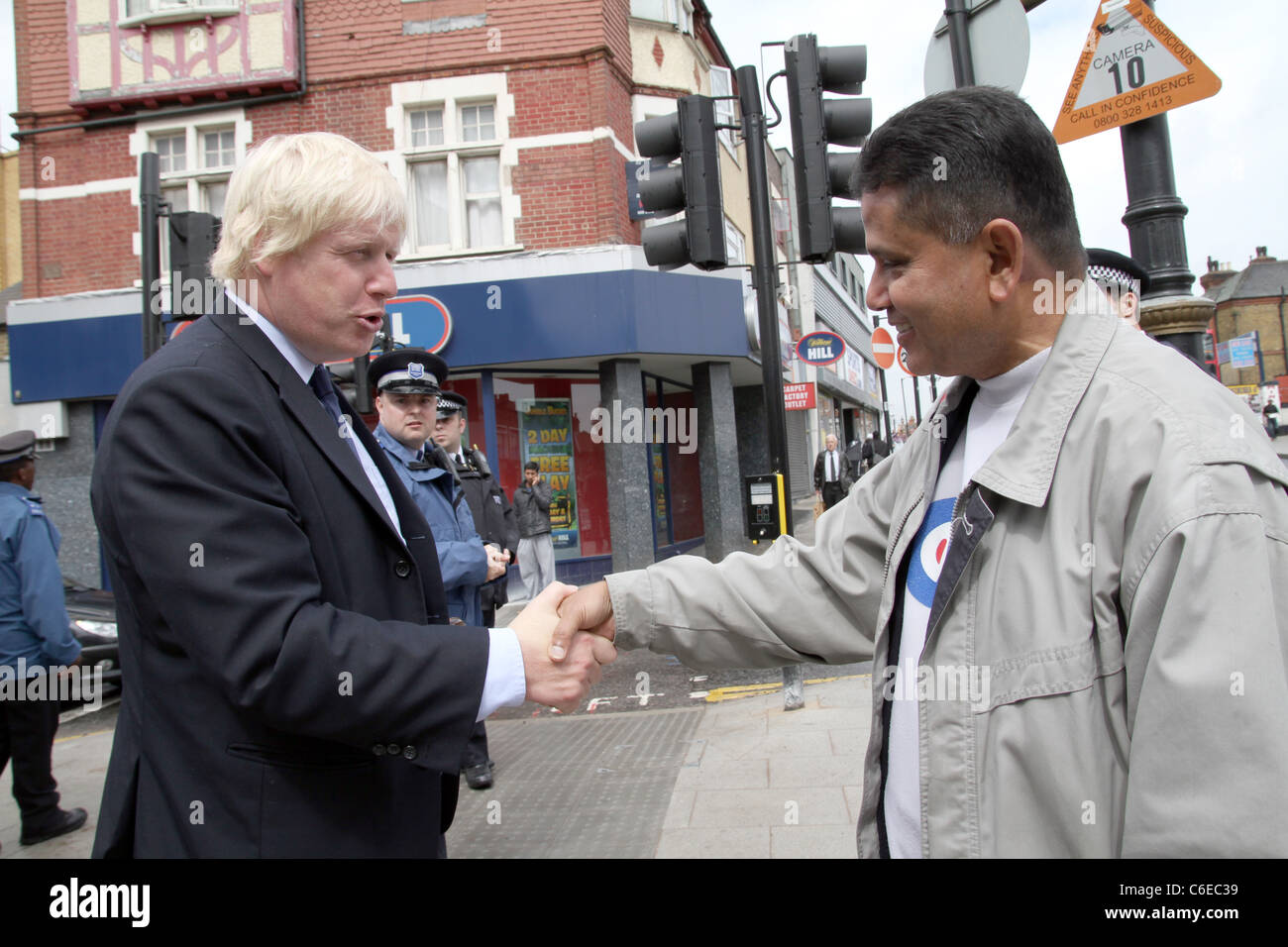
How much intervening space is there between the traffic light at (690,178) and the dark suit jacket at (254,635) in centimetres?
399

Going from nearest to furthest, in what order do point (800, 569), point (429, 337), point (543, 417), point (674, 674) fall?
point (800, 569)
point (674, 674)
point (429, 337)
point (543, 417)

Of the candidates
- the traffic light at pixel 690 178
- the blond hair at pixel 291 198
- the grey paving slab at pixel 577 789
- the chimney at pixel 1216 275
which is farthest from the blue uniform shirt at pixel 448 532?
the chimney at pixel 1216 275

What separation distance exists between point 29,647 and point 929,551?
4.87m

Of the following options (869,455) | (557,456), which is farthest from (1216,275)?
(557,456)

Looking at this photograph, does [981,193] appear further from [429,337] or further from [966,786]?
[429,337]

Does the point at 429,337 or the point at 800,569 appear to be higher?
the point at 429,337

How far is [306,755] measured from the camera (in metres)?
1.43

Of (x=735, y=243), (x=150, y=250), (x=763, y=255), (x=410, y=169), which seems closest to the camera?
(x=150, y=250)

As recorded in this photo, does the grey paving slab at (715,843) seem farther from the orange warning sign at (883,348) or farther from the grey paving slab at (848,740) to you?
the orange warning sign at (883,348)

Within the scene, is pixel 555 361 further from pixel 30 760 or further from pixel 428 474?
pixel 30 760

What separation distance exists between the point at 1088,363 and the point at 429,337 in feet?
38.5

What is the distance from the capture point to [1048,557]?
124cm

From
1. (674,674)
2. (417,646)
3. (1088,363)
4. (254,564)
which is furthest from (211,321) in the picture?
(674,674)

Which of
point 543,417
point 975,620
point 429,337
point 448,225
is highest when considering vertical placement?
point 448,225
